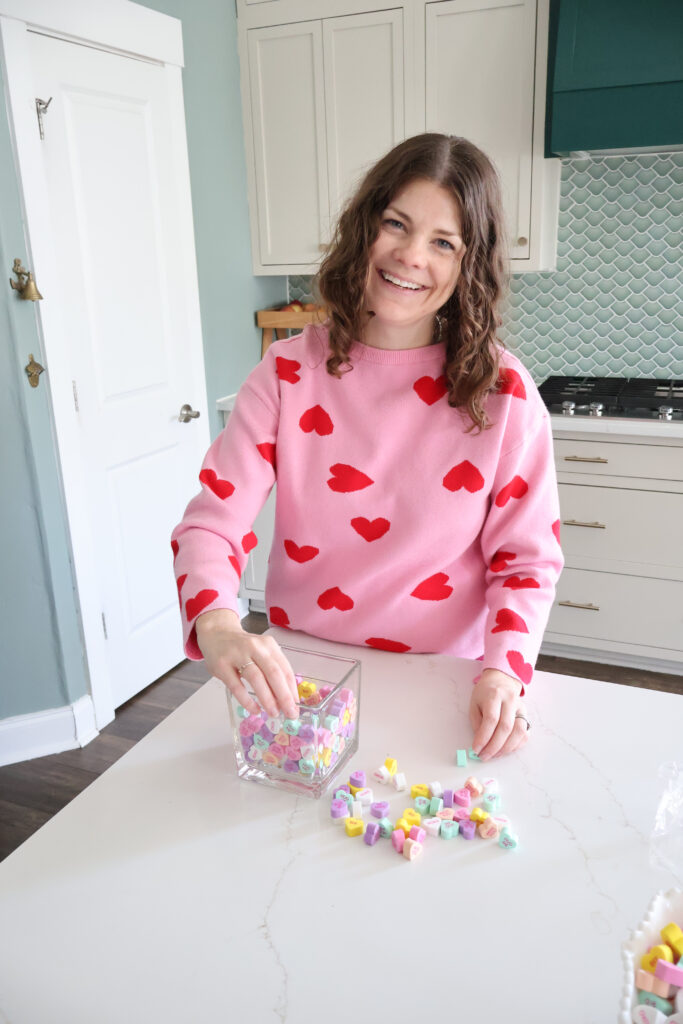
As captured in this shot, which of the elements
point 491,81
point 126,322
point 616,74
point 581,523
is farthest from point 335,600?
point 491,81

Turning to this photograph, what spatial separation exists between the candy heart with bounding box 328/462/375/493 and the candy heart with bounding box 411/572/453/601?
0.17 meters

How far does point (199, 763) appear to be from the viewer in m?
0.94

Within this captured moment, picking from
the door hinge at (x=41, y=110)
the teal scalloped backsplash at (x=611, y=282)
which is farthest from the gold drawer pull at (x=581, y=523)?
the door hinge at (x=41, y=110)

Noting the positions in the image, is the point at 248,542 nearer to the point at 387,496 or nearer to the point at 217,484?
the point at 217,484

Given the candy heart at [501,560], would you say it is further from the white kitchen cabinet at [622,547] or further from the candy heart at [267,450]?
the white kitchen cabinet at [622,547]

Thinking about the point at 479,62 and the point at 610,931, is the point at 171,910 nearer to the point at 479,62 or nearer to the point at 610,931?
the point at 610,931

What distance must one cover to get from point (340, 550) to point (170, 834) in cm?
52

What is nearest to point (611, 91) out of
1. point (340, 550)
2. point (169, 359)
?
point (169, 359)

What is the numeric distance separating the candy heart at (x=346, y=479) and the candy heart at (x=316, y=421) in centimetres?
6

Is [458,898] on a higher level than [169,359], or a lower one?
lower

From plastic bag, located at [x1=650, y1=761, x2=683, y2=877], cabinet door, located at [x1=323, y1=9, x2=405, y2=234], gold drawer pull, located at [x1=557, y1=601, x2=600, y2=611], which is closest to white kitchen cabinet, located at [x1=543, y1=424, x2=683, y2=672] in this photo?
gold drawer pull, located at [x1=557, y1=601, x2=600, y2=611]

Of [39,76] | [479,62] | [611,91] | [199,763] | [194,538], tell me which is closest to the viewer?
[199,763]

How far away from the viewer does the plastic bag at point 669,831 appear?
0.78 metres

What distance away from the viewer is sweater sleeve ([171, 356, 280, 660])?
106 cm
